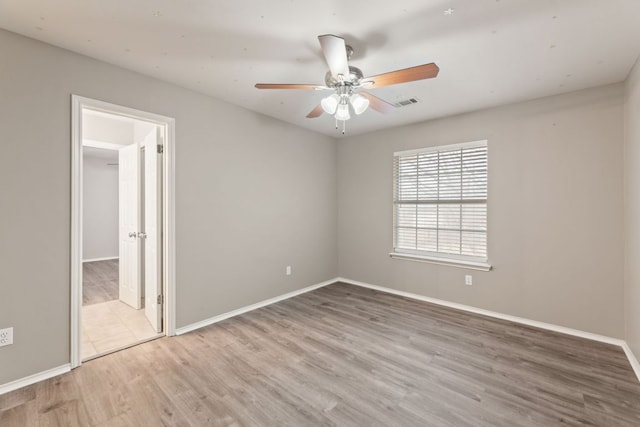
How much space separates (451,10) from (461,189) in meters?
2.41

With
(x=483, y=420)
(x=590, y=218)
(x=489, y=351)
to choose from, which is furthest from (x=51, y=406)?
(x=590, y=218)

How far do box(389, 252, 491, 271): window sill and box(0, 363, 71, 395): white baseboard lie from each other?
3815 mm

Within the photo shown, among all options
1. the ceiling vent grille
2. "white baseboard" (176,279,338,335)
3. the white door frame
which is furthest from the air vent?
"white baseboard" (176,279,338,335)

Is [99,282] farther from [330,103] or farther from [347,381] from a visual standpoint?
[330,103]

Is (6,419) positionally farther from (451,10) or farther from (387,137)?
(387,137)

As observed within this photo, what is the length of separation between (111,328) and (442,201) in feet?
14.0

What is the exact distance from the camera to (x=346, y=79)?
81.0 inches

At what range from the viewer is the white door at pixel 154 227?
2.97m

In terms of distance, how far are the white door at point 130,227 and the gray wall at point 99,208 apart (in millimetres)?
4044

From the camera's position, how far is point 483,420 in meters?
1.78

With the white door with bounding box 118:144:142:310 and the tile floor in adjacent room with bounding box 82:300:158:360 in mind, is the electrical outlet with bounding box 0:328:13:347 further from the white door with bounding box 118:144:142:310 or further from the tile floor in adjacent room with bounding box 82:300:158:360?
the white door with bounding box 118:144:142:310

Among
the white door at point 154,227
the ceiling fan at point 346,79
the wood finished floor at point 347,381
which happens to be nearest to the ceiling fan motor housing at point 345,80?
the ceiling fan at point 346,79

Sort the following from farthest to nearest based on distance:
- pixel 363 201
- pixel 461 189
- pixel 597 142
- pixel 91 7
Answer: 1. pixel 363 201
2. pixel 461 189
3. pixel 597 142
4. pixel 91 7

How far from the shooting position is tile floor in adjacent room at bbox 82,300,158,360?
2676 millimetres
